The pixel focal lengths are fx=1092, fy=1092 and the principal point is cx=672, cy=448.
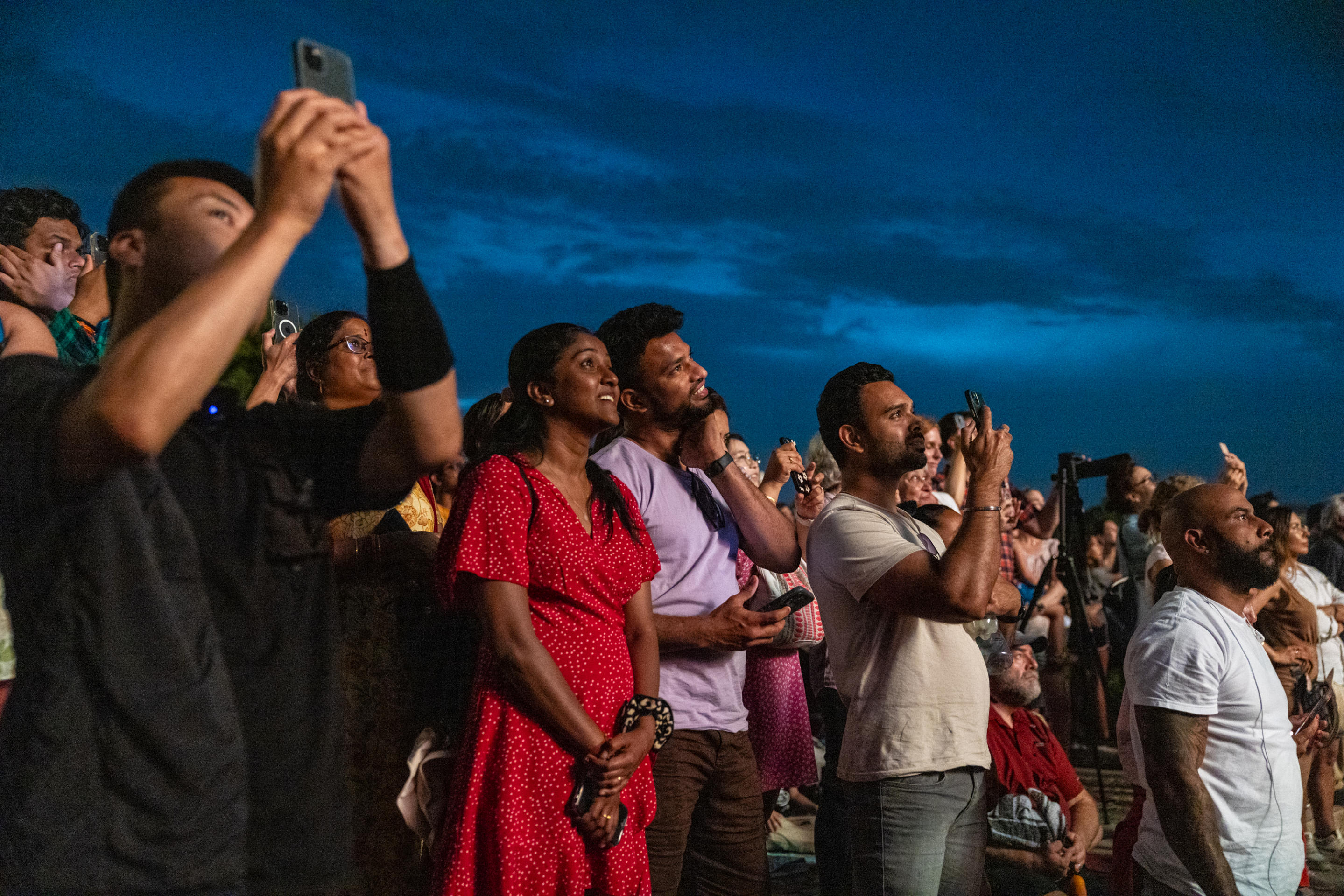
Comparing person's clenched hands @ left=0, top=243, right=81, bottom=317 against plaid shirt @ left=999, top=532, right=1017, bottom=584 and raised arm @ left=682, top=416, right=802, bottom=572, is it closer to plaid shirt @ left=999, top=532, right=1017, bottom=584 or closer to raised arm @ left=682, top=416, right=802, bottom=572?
raised arm @ left=682, top=416, right=802, bottom=572

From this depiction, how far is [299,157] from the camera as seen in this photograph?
1.11 metres

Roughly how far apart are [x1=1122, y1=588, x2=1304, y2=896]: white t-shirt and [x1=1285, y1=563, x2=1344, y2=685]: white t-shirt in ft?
9.34

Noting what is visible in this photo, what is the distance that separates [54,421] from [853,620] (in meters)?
2.21

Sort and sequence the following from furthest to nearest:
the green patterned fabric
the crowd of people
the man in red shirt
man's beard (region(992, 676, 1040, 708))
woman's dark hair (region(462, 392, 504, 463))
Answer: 1. man's beard (region(992, 676, 1040, 708))
2. the man in red shirt
3. woman's dark hair (region(462, 392, 504, 463))
4. the green patterned fabric
5. the crowd of people

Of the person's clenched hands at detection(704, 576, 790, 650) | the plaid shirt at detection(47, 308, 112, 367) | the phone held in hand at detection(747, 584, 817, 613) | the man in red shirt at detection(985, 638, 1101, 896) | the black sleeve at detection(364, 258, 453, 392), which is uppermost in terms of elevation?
the plaid shirt at detection(47, 308, 112, 367)

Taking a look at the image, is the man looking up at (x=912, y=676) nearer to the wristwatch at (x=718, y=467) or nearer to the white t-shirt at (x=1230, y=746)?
the wristwatch at (x=718, y=467)

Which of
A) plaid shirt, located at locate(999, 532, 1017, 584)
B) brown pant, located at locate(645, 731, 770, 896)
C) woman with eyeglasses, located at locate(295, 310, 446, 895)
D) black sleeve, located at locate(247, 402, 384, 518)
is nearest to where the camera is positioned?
black sleeve, located at locate(247, 402, 384, 518)

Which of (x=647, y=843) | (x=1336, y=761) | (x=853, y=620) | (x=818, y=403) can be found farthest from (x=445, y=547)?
(x=1336, y=761)

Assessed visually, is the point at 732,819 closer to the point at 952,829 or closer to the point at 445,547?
the point at 952,829

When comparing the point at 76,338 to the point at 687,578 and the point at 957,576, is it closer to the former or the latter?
the point at 687,578

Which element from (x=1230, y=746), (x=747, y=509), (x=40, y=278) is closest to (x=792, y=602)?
(x=747, y=509)

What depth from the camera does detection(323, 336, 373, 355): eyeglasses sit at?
287 cm

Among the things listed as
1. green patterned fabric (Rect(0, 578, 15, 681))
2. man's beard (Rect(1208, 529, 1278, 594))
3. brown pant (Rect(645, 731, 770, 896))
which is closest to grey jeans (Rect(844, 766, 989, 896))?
brown pant (Rect(645, 731, 770, 896))

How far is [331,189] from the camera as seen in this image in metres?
1.15
